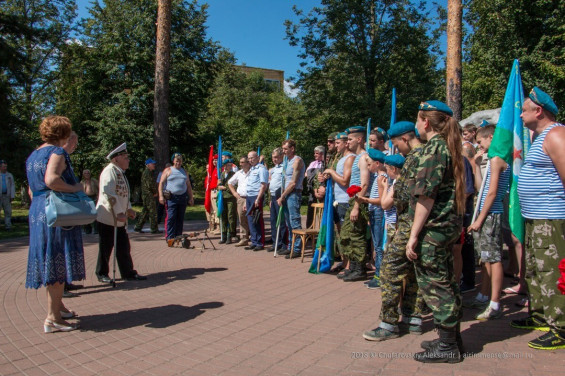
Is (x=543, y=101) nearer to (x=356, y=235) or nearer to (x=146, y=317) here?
(x=356, y=235)

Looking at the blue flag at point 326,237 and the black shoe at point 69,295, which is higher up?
the blue flag at point 326,237

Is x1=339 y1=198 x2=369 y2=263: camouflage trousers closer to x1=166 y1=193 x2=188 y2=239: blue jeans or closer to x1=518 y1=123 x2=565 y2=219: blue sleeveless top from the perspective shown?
x1=518 y1=123 x2=565 y2=219: blue sleeveless top

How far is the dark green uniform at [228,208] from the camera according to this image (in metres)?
10.4

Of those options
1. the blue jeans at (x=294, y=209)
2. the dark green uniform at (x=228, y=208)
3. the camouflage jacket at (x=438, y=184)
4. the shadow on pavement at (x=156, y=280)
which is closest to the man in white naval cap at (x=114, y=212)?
the shadow on pavement at (x=156, y=280)

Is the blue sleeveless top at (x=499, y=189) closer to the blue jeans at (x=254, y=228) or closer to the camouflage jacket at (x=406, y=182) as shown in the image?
the camouflage jacket at (x=406, y=182)

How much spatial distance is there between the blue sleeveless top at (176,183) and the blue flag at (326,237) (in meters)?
3.87

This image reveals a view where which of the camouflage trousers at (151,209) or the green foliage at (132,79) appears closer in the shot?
the camouflage trousers at (151,209)

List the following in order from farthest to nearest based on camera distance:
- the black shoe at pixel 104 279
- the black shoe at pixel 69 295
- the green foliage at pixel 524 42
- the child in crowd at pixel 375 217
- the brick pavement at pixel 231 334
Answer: the green foliage at pixel 524 42
the black shoe at pixel 104 279
the black shoe at pixel 69 295
the child in crowd at pixel 375 217
the brick pavement at pixel 231 334

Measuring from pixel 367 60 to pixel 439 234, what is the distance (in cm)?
2044

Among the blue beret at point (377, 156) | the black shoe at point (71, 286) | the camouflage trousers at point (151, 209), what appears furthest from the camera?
the camouflage trousers at point (151, 209)

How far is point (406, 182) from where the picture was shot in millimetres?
3578

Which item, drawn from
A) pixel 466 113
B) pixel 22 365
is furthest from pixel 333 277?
pixel 466 113

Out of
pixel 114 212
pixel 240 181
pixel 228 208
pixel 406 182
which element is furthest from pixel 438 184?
pixel 228 208

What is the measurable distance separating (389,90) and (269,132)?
1077 centimetres
